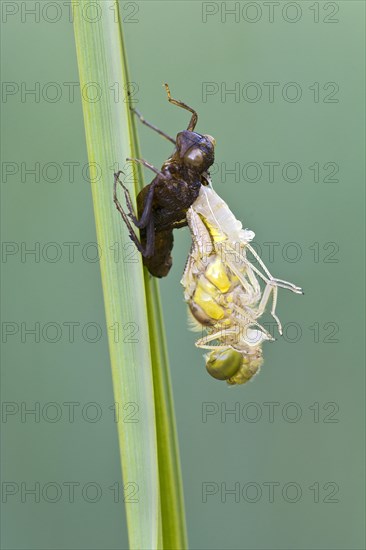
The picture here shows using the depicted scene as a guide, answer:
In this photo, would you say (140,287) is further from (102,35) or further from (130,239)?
(102,35)

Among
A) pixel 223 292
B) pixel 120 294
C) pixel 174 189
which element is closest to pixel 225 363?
pixel 223 292

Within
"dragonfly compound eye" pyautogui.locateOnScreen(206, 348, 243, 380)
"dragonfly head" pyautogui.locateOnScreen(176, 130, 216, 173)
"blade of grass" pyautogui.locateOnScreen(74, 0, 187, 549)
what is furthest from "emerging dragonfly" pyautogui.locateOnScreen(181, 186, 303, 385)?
"blade of grass" pyautogui.locateOnScreen(74, 0, 187, 549)

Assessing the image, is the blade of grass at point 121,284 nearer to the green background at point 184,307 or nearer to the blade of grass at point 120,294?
the blade of grass at point 120,294

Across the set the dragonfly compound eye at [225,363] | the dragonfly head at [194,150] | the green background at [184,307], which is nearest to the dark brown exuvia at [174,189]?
the dragonfly head at [194,150]

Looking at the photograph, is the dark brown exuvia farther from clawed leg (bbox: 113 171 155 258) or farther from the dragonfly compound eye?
the dragonfly compound eye

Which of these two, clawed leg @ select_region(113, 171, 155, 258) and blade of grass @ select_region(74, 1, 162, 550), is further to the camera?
clawed leg @ select_region(113, 171, 155, 258)

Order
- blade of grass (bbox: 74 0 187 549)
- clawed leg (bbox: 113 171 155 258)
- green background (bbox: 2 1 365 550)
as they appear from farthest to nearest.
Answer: green background (bbox: 2 1 365 550), clawed leg (bbox: 113 171 155 258), blade of grass (bbox: 74 0 187 549)

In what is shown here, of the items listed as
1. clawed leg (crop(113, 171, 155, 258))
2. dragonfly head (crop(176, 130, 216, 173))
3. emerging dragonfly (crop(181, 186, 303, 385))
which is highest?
dragonfly head (crop(176, 130, 216, 173))
